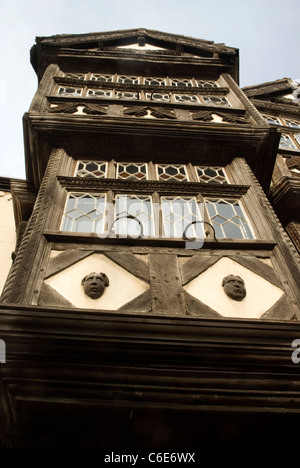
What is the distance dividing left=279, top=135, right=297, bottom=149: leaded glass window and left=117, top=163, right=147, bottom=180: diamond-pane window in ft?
12.6

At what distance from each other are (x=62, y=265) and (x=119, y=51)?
7.87 meters

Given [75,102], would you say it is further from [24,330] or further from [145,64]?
[24,330]

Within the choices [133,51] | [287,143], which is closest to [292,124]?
[287,143]

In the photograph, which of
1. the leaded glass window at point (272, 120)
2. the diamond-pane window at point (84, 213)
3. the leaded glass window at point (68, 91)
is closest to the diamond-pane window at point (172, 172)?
the diamond-pane window at point (84, 213)

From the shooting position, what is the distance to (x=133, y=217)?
15.9 ft

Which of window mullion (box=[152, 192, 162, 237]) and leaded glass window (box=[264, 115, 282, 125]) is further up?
leaded glass window (box=[264, 115, 282, 125])

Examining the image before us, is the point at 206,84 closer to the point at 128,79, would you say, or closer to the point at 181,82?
the point at 181,82

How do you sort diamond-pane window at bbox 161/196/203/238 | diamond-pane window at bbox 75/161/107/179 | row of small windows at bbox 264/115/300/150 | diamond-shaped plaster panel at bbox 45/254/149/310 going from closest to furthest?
diamond-shaped plaster panel at bbox 45/254/149/310 → diamond-pane window at bbox 161/196/203/238 → diamond-pane window at bbox 75/161/107/179 → row of small windows at bbox 264/115/300/150

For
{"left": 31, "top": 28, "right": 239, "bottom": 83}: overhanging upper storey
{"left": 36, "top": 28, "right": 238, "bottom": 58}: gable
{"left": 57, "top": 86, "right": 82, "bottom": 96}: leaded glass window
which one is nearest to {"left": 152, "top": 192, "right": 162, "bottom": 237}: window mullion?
{"left": 57, "top": 86, "right": 82, "bottom": 96}: leaded glass window

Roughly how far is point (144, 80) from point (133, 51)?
1611 mm

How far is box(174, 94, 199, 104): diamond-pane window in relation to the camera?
27.6 feet

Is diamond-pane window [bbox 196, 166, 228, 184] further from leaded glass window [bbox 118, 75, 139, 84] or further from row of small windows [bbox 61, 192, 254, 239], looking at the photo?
leaded glass window [bbox 118, 75, 139, 84]

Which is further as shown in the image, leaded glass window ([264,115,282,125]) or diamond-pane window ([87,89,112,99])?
leaded glass window ([264,115,282,125])

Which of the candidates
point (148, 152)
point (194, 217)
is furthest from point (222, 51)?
point (194, 217)
